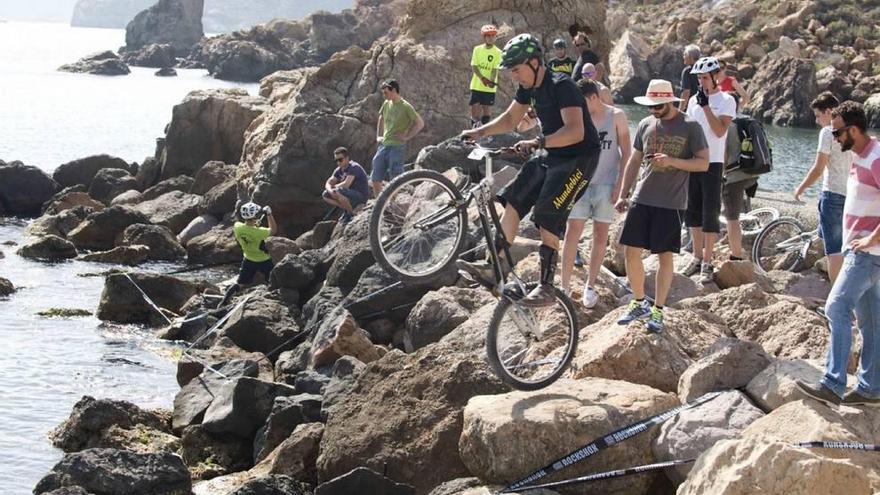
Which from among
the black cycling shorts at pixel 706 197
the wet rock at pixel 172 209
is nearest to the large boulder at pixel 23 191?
the wet rock at pixel 172 209

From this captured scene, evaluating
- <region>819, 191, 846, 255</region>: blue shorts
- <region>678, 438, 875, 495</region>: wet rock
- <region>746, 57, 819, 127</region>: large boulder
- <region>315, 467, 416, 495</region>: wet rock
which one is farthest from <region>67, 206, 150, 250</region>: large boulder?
<region>746, 57, 819, 127</region>: large boulder

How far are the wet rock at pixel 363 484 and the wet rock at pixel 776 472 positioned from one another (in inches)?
129

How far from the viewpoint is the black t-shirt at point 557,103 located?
959 cm

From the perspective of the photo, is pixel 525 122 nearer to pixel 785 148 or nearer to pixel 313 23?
pixel 785 148

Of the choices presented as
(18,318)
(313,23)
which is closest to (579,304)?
(18,318)

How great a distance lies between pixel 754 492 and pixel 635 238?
11.3 feet

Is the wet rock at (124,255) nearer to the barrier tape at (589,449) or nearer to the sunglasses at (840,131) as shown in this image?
the barrier tape at (589,449)

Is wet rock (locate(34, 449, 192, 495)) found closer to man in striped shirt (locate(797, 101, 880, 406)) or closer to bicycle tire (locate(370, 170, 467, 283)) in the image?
bicycle tire (locate(370, 170, 467, 283))

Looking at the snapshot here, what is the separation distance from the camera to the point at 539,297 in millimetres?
9820

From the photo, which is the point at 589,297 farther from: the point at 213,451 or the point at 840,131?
the point at 213,451

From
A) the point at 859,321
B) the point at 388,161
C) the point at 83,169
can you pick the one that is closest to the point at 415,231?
the point at 859,321

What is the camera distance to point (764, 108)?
5644 centimetres

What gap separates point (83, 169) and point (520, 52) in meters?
29.1

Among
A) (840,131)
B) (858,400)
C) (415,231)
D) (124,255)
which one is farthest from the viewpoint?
(124,255)
